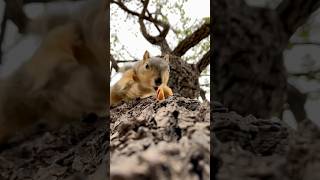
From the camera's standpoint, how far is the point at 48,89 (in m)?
1.12

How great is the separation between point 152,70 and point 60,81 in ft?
1.50

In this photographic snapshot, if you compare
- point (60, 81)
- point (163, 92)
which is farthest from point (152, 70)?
point (60, 81)

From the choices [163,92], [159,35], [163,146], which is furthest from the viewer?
[159,35]

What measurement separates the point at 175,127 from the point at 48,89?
0.31 m

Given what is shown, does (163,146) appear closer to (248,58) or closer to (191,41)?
(248,58)

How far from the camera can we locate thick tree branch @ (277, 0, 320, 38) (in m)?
1.12

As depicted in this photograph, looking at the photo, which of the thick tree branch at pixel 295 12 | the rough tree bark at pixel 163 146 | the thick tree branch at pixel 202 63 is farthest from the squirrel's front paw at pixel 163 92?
the thick tree branch at pixel 295 12

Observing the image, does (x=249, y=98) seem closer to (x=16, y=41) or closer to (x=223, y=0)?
(x=223, y=0)

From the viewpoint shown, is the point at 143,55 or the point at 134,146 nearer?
the point at 134,146

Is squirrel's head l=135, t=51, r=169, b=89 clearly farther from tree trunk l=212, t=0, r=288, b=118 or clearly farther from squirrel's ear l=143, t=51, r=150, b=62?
tree trunk l=212, t=0, r=288, b=118

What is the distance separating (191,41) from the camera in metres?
1.54

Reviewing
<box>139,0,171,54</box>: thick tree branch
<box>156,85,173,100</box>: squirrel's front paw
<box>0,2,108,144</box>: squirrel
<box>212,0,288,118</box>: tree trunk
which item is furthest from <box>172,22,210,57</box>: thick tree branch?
<box>0,2,108,144</box>: squirrel

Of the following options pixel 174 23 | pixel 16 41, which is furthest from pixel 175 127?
pixel 174 23

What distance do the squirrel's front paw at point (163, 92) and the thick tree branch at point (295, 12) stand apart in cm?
37
